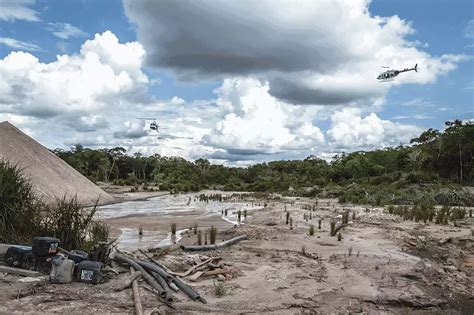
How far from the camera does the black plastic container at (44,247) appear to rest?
9414 mm

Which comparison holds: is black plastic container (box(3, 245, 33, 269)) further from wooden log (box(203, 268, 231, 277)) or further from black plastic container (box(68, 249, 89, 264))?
wooden log (box(203, 268, 231, 277))

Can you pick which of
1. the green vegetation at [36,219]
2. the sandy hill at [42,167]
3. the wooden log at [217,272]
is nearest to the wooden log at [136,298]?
the wooden log at [217,272]

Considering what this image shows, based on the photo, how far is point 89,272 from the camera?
9.15 metres

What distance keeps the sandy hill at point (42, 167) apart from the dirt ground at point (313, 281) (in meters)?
12.6

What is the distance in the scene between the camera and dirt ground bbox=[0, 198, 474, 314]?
332 inches

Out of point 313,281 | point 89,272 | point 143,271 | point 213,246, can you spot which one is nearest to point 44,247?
point 89,272

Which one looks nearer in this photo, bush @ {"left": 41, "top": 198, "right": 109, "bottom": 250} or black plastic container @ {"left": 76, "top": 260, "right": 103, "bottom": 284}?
black plastic container @ {"left": 76, "top": 260, "right": 103, "bottom": 284}

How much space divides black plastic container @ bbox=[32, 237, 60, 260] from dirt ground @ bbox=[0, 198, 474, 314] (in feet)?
1.98

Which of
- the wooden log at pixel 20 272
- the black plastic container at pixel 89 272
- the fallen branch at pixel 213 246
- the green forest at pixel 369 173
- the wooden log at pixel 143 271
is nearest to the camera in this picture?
the wooden log at pixel 143 271

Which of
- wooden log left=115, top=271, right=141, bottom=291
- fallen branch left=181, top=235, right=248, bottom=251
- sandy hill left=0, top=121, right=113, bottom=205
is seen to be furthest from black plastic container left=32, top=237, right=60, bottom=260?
sandy hill left=0, top=121, right=113, bottom=205

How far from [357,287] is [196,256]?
4.02 m

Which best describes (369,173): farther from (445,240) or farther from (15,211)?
(15,211)

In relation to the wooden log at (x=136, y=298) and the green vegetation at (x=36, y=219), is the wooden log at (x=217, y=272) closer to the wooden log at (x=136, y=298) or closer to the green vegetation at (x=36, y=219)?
the wooden log at (x=136, y=298)

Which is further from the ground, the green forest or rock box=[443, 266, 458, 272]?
the green forest
